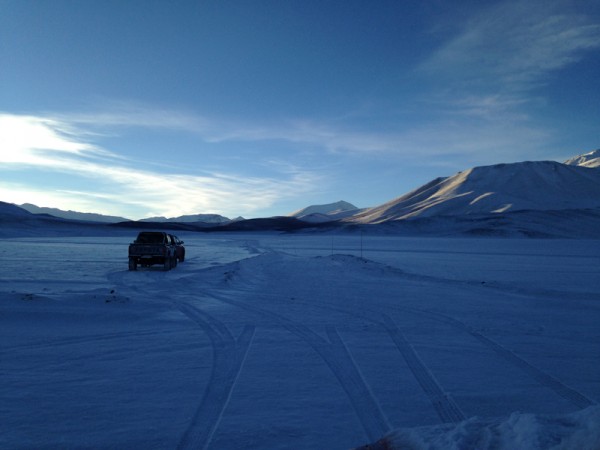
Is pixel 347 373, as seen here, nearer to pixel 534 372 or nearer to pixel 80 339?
pixel 534 372

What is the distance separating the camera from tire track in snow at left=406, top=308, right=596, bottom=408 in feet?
16.4

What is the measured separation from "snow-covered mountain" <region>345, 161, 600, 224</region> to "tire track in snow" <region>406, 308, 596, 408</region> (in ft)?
443

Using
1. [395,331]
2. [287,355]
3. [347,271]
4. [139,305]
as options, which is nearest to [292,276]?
[347,271]

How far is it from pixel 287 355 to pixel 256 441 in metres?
2.72

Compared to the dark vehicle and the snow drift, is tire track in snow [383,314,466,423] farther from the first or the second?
the dark vehicle

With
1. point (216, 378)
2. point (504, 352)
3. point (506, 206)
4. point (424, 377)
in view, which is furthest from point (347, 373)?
point (506, 206)

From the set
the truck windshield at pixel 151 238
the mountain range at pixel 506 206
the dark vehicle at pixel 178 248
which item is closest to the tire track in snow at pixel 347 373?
the truck windshield at pixel 151 238

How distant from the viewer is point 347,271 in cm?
1970

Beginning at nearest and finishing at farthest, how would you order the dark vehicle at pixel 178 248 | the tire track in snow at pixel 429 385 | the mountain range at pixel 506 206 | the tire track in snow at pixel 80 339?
1. the tire track in snow at pixel 429 385
2. the tire track in snow at pixel 80 339
3. the dark vehicle at pixel 178 248
4. the mountain range at pixel 506 206

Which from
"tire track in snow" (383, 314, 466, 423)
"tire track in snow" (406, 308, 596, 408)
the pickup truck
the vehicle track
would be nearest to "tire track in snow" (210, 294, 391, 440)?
"tire track in snow" (383, 314, 466, 423)

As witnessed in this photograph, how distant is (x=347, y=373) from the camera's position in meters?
5.94

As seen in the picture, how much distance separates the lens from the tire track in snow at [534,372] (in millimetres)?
5000

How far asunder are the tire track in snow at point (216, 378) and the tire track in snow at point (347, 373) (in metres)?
1.06

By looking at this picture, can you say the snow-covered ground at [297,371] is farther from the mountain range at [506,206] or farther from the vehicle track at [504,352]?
the mountain range at [506,206]
